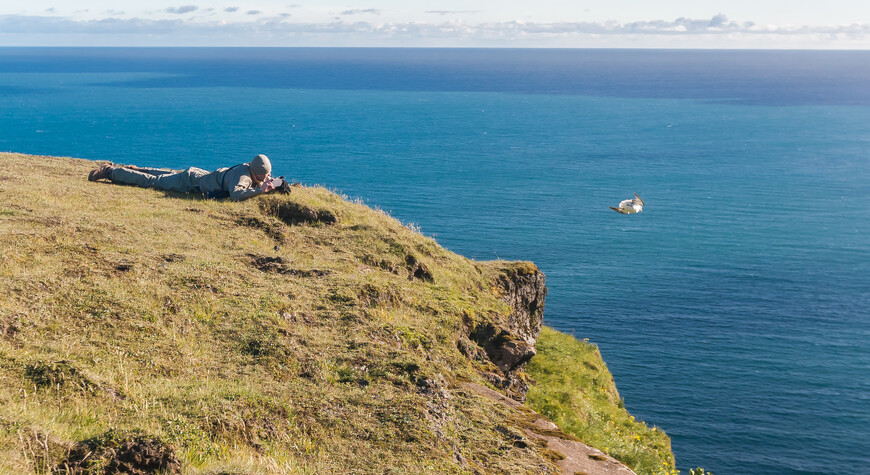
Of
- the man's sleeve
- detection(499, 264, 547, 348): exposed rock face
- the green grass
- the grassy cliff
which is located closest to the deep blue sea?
the green grass

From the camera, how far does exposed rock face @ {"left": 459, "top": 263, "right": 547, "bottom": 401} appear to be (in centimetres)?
1662

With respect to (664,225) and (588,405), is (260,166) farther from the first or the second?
(664,225)

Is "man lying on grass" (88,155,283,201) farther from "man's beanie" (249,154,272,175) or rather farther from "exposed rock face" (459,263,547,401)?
"exposed rock face" (459,263,547,401)

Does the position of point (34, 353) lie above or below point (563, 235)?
above

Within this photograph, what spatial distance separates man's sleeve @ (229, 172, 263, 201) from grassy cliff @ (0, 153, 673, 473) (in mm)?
288

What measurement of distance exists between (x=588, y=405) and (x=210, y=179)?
15834 millimetres

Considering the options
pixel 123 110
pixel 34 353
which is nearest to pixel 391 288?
pixel 34 353

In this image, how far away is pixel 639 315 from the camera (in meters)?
63.1

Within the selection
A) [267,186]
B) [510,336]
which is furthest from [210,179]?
[510,336]

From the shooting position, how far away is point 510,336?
18.5 metres

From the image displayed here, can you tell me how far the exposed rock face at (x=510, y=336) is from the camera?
16.6 metres

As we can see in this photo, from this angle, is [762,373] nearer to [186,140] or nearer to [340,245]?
[340,245]

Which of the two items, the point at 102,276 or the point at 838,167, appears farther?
the point at 838,167

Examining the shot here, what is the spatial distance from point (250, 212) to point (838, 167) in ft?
495
